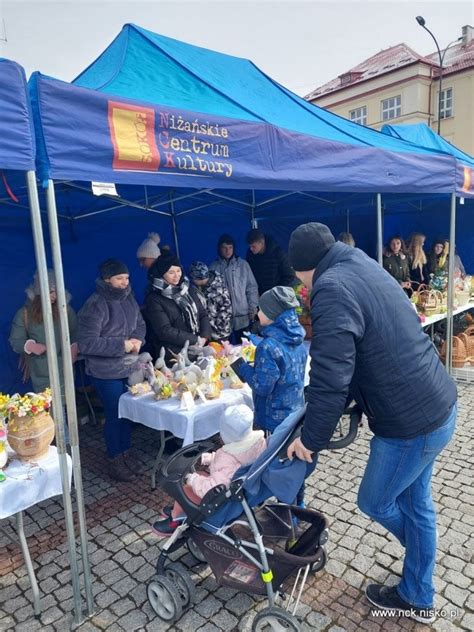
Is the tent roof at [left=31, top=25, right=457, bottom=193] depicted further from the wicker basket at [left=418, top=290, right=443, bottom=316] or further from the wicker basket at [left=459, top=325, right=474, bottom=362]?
the wicker basket at [left=459, top=325, right=474, bottom=362]

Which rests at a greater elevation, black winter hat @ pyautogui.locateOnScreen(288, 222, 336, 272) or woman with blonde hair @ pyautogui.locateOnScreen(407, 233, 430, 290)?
black winter hat @ pyautogui.locateOnScreen(288, 222, 336, 272)

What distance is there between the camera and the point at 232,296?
530 cm

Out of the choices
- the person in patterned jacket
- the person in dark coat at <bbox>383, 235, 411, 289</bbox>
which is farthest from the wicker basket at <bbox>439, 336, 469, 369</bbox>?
the person in patterned jacket

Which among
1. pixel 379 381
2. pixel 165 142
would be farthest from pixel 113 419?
pixel 379 381

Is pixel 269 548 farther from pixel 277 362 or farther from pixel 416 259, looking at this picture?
pixel 416 259

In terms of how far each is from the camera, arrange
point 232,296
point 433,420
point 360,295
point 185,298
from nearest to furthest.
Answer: point 360,295
point 433,420
point 185,298
point 232,296

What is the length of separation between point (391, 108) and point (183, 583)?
28.3m

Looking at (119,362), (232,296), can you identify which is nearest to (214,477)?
(119,362)

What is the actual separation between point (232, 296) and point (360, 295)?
361 centimetres

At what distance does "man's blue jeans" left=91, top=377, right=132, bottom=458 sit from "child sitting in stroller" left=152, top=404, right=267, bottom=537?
1429mm

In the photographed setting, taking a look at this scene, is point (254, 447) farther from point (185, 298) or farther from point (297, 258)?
point (185, 298)

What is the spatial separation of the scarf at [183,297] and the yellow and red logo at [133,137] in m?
1.46

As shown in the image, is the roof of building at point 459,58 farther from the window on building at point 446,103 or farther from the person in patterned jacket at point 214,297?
the person in patterned jacket at point 214,297

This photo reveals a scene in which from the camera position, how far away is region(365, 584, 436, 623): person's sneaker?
2.11 metres
